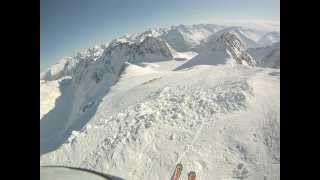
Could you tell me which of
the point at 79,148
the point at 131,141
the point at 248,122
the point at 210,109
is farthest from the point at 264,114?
the point at 79,148

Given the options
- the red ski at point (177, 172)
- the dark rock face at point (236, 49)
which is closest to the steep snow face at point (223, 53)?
the dark rock face at point (236, 49)

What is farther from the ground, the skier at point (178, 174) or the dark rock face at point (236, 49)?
the dark rock face at point (236, 49)

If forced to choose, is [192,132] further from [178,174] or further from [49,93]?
[49,93]

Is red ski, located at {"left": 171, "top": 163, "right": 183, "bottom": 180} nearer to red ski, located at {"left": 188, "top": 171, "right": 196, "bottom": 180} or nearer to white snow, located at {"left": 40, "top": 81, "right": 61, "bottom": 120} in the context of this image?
red ski, located at {"left": 188, "top": 171, "right": 196, "bottom": 180}

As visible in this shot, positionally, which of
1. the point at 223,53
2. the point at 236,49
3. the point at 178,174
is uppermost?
the point at 236,49

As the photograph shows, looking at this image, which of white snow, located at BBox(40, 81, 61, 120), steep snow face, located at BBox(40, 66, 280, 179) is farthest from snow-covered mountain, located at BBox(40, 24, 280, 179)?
white snow, located at BBox(40, 81, 61, 120)

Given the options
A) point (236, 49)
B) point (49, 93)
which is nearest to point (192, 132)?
point (236, 49)

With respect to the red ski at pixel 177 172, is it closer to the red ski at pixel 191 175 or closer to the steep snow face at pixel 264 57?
the red ski at pixel 191 175
